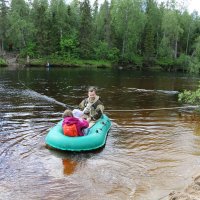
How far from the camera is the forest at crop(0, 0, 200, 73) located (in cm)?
5038

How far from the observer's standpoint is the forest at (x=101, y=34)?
50.4 meters

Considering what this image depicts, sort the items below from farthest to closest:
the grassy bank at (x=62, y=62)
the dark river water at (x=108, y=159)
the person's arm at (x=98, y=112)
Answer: the grassy bank at (x=62, y=62)
the person's arm at (x=98, y=112)
the dark river water at (x=108, y=159)

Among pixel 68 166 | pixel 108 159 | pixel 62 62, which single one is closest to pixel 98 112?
pixel 108 159

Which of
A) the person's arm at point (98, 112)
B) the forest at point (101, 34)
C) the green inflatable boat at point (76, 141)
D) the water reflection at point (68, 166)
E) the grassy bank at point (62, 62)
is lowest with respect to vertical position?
the water reflection at point (68, 166)

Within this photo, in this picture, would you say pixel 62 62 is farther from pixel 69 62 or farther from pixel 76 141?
pixel 76 141

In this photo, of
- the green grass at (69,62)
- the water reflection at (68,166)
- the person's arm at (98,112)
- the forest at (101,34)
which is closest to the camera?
the water reflection at (68,166)

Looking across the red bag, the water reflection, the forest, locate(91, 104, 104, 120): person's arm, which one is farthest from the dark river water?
the forest

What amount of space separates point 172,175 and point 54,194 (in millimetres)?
2959

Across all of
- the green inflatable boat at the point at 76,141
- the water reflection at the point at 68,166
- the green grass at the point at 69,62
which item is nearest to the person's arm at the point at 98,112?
the green inflatable boat at the point at 76,141

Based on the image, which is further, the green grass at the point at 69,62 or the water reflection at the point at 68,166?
the green grass at the point at 69,62

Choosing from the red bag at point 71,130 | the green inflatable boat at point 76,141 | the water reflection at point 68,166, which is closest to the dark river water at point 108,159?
the water reflection at point 68,166

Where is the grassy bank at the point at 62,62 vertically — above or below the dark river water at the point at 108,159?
above

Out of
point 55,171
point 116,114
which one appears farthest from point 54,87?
point 55,171

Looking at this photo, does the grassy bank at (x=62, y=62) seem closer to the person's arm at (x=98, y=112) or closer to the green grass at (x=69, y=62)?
the green grass at (x=69, y=62)
